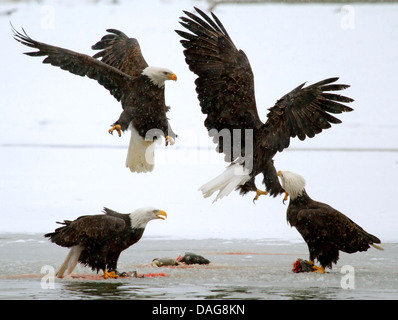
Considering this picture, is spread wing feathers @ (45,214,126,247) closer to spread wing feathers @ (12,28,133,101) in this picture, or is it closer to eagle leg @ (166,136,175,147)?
eagle leg @ (166,136,175,147)

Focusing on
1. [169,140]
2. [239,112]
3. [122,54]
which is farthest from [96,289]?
[122,54]

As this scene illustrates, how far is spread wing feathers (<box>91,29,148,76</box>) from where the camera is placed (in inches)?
263

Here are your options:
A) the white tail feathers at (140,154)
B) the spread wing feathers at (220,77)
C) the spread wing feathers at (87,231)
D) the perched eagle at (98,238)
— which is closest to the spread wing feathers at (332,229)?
the spread wing feathers at (220,77)

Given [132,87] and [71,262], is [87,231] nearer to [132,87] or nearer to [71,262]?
[71,262]

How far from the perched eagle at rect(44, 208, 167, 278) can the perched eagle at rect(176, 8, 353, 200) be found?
0.80m

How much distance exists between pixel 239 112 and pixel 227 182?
1.72 feet

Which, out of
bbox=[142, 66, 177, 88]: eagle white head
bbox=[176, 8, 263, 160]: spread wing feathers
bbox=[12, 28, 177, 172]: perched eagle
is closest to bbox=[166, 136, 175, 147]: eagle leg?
bbox=[12, 28, 177, 172]: perched eagle

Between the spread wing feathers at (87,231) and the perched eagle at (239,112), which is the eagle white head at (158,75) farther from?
the spread wing feathers at (87,231)

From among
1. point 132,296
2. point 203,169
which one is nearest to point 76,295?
point 132,296

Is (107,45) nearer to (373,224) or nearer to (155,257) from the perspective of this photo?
(155,257)

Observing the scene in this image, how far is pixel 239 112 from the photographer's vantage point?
5.68m

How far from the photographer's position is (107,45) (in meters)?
6.98

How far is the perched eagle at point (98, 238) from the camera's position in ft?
15.8

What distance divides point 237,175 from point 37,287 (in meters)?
1.79
